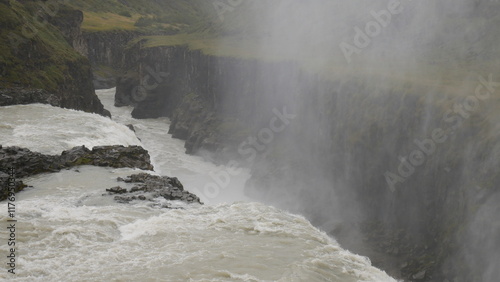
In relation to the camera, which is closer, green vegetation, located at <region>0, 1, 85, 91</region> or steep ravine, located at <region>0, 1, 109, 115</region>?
steep ravine, located at <region>0, 1, 109, 115</region>

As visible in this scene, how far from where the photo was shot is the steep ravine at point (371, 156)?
29.8 m

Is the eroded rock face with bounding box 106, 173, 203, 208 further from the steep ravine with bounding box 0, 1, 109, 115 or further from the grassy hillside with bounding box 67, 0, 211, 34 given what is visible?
the grassy hillside with bounding box 67, 0, 211, 34

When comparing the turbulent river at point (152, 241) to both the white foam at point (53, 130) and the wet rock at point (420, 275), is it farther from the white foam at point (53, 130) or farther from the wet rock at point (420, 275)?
the wet rock at point (420, 275)

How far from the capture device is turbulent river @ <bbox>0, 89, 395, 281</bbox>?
17.6 m

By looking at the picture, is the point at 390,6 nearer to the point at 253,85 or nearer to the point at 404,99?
the point at 253,85

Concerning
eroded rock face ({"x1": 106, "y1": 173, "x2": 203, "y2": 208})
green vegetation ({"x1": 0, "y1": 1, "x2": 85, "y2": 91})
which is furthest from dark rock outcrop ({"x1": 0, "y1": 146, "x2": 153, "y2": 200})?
green vegetation ({"x1": 0, "y1": 1, "x2": 85, "y2": 91})
